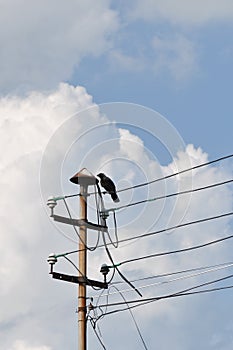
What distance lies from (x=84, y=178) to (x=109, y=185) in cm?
69

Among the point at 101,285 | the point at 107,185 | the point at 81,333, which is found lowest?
the point at 81,333

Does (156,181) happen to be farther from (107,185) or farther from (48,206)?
(48,206)

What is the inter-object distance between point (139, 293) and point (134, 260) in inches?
35.0

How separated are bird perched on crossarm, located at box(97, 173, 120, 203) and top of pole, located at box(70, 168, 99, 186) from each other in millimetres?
220

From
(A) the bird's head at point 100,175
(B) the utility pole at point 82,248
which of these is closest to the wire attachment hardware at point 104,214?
(B) the utility pole at point 82,248

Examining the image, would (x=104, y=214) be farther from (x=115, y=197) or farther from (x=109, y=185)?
(x=109, y=185)

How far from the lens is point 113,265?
2225 cm

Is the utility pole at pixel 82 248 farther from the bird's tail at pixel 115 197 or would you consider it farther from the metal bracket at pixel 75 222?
the bird's tail at pixel 115 197

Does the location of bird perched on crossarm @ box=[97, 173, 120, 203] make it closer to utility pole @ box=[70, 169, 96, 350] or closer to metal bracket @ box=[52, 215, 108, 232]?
utility pole @ box=[70, 169, 96, 350]

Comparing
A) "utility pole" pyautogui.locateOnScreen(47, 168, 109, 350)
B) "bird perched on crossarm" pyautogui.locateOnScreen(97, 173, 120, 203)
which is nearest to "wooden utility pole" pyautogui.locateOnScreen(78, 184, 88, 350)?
"utility pole" pyautogui.locateOnScreen(47, 168, 109, 350)

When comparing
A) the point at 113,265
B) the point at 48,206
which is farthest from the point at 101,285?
the point at 48,206

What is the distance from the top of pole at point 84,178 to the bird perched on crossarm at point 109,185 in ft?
0.72

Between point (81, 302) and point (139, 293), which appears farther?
point (139, 293)

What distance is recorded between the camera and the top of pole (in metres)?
21.4
